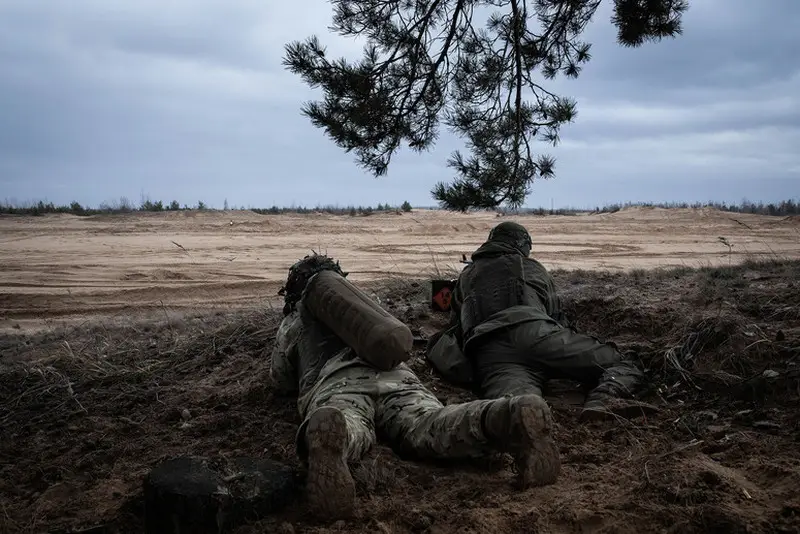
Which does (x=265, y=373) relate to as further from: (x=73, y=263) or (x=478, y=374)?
(x=73, y=263)

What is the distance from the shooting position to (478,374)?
4.24 metres

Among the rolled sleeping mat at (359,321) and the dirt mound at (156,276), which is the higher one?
the rolled sleeping mat at (359,321)

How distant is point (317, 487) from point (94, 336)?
433 cm

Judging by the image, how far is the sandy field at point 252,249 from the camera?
901cm

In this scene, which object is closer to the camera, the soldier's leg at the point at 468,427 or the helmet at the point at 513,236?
the soldier's leg at the point at 468,427

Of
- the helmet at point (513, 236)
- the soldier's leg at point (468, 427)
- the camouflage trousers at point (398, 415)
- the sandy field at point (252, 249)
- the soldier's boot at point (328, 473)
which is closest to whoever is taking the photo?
the soldier's boot at point (328, 473)

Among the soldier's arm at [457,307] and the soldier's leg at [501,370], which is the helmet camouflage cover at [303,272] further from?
the soldier's arm at [457,307]

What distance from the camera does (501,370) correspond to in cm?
411

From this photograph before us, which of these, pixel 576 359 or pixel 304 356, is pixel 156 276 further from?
pixel 576 359

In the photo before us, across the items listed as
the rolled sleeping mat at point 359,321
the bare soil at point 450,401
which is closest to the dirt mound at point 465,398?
the bare soil at point 450,401

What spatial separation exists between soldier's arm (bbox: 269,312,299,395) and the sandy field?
10.6 feet

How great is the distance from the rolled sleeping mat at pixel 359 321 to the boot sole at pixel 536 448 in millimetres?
776

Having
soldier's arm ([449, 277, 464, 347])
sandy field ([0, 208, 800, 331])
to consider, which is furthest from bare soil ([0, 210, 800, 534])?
sandy field ([0, 208, 800, 331])

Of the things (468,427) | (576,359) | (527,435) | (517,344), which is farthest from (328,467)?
(576,359)
